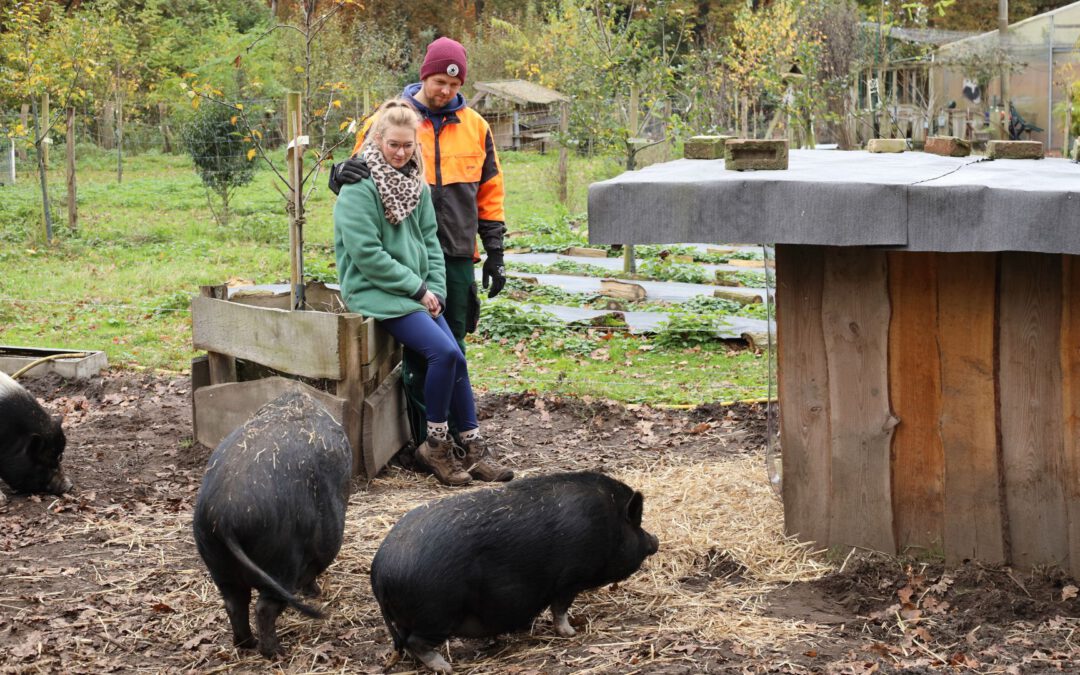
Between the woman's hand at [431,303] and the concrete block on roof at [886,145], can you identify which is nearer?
the woman's hand at [431,303]

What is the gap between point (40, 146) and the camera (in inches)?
617

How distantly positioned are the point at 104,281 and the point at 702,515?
9285mm

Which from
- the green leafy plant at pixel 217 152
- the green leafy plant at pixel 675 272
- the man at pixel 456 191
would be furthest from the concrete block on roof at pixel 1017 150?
the green leafy plant at pixel 217 152

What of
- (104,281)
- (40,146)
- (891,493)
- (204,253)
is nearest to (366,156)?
(891,493)

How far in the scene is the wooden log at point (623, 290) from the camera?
1164 centimetres

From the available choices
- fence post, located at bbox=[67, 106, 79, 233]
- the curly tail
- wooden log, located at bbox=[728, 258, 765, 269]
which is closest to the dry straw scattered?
the curly tail

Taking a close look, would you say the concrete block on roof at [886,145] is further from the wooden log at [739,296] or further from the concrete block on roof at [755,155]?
the wooden log at [739,296]

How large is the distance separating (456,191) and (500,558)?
10.2ft

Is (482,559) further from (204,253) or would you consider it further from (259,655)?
(204,253)

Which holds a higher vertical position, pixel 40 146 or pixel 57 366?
pixel 40 146

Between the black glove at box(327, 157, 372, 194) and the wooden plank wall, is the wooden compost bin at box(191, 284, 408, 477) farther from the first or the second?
the wooden plank wall

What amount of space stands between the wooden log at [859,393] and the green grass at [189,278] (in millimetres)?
3087

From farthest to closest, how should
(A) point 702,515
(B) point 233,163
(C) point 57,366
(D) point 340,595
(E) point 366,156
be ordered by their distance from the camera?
1. (B) point 233,163
2. (C) point 57,366
3. (E) point 366,156
4. (A) point 702,515
5. (D) point 340,595

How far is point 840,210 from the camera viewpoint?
4.07m
